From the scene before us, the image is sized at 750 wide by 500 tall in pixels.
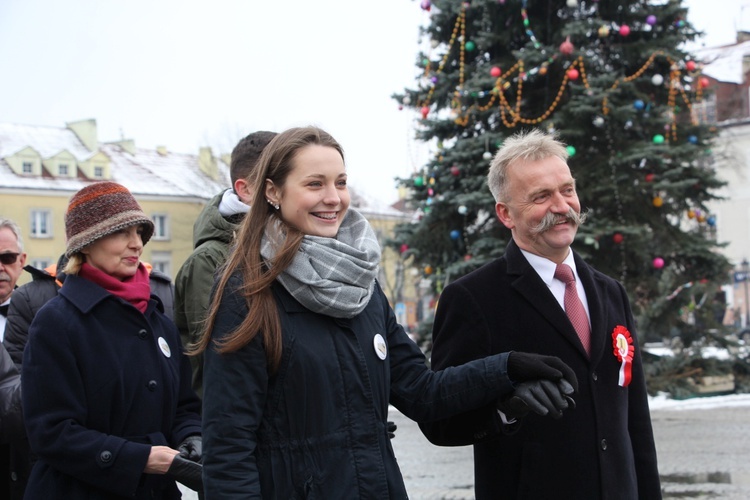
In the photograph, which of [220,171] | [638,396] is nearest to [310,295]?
[638,396]

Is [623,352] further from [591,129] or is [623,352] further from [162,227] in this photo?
[162,227]

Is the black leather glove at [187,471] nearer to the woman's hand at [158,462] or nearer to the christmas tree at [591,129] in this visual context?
the woman's hand at [158,462]

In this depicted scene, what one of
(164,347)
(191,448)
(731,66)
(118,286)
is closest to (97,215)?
(118,286)

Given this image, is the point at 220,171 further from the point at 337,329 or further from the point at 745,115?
the point at 337,329

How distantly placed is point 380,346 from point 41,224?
46.3 m

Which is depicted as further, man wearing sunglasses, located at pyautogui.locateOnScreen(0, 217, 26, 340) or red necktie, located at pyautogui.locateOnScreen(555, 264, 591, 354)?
man wearing sunglasses, located at pyautogui.locateOnScreen(0, 217, 26, 340)

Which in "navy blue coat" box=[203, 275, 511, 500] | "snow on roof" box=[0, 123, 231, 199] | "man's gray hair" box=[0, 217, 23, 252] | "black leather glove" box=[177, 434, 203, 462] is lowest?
"black leather glove" box=[177, 434, 203, 462]

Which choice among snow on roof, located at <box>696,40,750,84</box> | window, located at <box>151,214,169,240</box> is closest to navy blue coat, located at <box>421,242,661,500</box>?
snow on roof, located at <box>696,40,750,84</box>

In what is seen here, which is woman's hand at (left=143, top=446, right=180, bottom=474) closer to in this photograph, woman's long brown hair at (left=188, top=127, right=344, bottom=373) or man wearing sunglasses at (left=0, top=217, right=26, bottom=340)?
woman's long brown hair at (left=188, top=127, right=344, bottom=373)

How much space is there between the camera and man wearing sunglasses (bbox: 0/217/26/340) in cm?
499

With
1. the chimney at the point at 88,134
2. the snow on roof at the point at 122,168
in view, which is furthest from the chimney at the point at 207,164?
the chimney at the point at 88,134

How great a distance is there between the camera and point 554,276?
3639 millimetres

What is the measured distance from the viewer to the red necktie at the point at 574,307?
3555 millimetres

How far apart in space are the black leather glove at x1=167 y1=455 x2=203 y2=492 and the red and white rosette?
154cm
